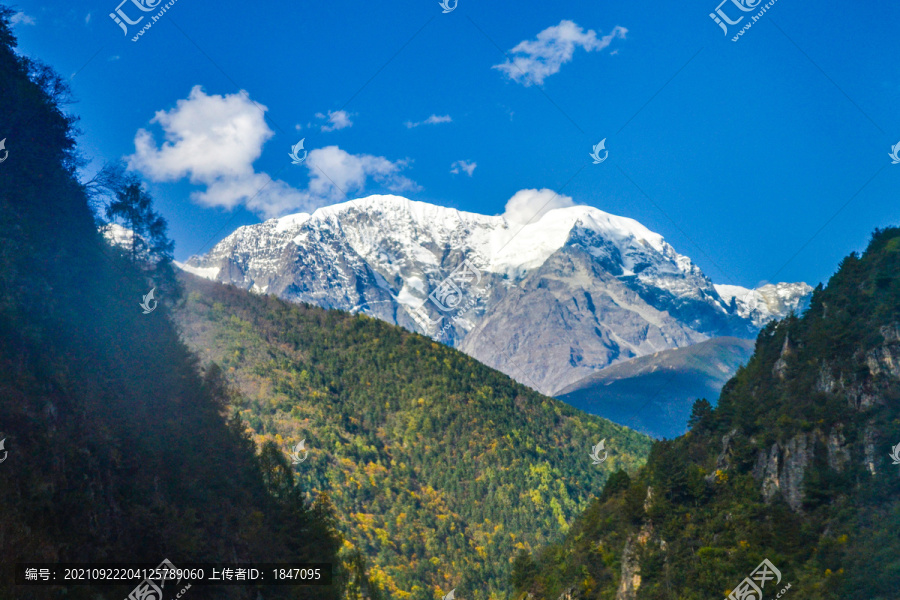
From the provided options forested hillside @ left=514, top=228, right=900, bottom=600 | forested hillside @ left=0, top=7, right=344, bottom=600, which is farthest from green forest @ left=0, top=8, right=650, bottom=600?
forested hillside @ left=514, top=228, right=900, bottom=600

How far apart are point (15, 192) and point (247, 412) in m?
146

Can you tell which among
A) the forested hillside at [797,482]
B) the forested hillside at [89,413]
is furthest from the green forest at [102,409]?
the forested hillside at [797,482]

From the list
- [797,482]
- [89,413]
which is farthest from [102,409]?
[797,482]

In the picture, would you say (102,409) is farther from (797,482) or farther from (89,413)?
(797,482)

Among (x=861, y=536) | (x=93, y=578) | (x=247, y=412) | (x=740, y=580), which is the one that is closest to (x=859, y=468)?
A: (x=861, y=536)

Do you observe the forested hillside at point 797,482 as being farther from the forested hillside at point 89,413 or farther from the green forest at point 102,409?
the forested hillside at point 89,413

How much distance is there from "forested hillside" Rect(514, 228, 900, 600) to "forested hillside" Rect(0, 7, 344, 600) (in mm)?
39727

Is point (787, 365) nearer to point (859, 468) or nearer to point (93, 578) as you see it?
point (859, 468)

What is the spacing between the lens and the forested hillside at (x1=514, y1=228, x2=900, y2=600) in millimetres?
58469

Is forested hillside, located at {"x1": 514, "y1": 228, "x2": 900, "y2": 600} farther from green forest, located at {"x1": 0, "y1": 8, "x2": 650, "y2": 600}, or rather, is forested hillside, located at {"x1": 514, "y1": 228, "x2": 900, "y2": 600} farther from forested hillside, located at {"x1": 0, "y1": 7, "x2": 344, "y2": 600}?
forested hillside, located at {"x1": 0, "y1": 7, "x2": 344, "y2": 600}

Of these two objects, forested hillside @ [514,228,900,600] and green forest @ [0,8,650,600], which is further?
forested hillside @ [514,228,900,600]

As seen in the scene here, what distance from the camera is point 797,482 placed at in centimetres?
6756

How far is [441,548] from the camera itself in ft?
567

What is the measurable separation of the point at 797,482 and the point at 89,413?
6467 cm
